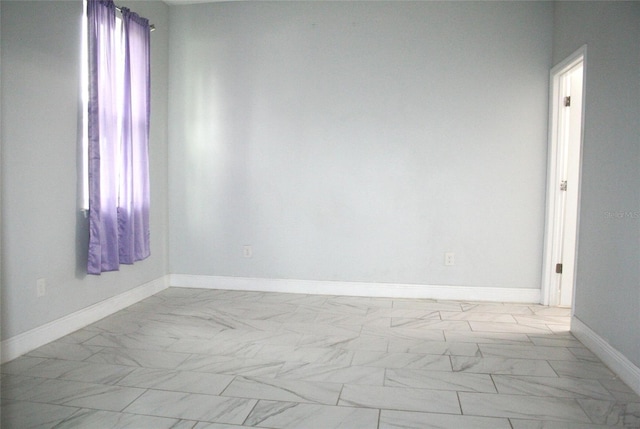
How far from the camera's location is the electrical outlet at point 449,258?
4.40 m

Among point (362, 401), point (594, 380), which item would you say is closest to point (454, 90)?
point (594, 380)

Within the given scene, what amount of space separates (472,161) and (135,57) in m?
2.93

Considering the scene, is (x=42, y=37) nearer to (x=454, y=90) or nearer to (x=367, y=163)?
(x=367, y=163)

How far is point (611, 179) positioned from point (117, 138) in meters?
3.31

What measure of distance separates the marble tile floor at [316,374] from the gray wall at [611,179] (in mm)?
309

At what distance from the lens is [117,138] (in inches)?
145

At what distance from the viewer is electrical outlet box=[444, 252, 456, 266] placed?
440 centimetres

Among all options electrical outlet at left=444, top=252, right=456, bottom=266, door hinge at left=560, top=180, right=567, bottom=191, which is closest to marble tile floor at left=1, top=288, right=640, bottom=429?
electrical outlet at left=444, top=252, right=456, bottom=266

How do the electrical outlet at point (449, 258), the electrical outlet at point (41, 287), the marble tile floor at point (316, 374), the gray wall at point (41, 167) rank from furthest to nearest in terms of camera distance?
1. the electrical outlet at point (449, 258)
2. the electrical outlet at point (41, 287)
3. the gray wall at point (41, 167)
4. the marble tile floor at point (316, 374)

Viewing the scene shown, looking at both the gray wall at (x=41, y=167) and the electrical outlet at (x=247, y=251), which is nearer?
the gray wall at (x=41, y=167)

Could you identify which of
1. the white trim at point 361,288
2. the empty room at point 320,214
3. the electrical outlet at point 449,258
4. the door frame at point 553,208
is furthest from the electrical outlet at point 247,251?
the door frame at point 553,208

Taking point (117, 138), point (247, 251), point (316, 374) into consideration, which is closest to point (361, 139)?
point (247, 251)

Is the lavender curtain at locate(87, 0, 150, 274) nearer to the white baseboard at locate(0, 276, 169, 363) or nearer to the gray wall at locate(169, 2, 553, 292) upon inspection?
the white baseboard at locate(0, 276, 169, 363)

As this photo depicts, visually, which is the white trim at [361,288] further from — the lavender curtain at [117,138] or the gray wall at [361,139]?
the lavender curtain at [117,138]
